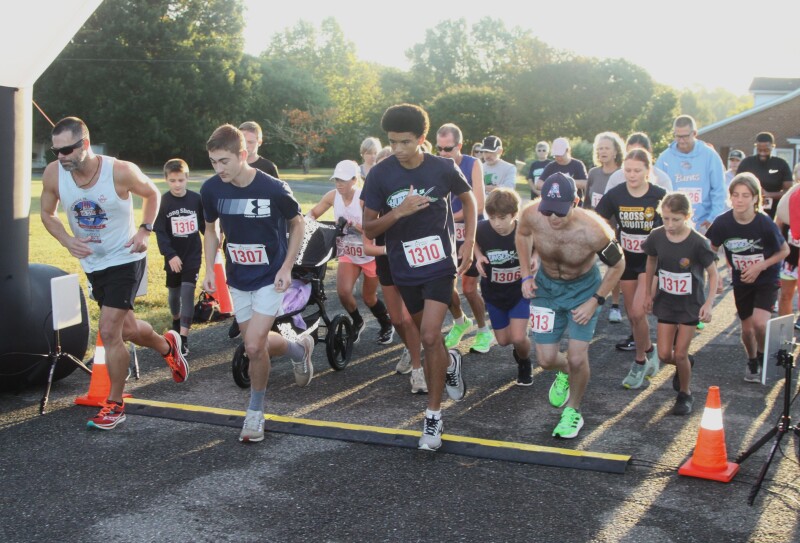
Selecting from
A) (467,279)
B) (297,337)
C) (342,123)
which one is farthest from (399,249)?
(342,123)

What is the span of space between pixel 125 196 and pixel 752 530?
4.66 metres

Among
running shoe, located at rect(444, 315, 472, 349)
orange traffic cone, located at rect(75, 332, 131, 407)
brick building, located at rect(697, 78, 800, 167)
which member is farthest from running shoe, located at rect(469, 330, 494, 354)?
brick building, located at rect(697, 78, 800, 167)

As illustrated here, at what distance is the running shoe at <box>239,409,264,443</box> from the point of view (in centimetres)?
564

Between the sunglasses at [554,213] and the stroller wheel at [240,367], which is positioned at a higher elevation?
the sunglasses at [554,213]

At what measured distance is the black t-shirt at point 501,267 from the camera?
701 centimetres

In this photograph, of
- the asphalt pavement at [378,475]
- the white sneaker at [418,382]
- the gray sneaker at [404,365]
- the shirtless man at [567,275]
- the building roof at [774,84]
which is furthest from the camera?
the building roof at [774,84]

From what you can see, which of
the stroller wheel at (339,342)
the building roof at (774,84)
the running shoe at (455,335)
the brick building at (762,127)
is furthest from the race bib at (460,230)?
the building roof at (774,84)

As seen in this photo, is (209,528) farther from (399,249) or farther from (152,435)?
(399,249)

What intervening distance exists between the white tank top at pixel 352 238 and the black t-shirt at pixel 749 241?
325 centimetres

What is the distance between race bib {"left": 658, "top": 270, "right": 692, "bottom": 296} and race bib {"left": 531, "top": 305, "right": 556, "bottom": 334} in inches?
40.3

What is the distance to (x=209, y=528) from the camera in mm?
4340

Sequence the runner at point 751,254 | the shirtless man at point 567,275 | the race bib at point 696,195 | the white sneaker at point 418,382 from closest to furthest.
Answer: the shirtless man at point 567,275
the white sneaker at point 418,382
the runner at point 751,254
the race bib at point 696,195

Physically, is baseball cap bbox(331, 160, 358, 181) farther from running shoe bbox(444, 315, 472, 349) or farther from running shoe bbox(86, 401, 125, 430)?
running shoe bbox(86, 401, 125, 430)

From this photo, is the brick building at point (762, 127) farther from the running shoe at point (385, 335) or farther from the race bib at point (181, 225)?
the race bib at point (181, 225)
